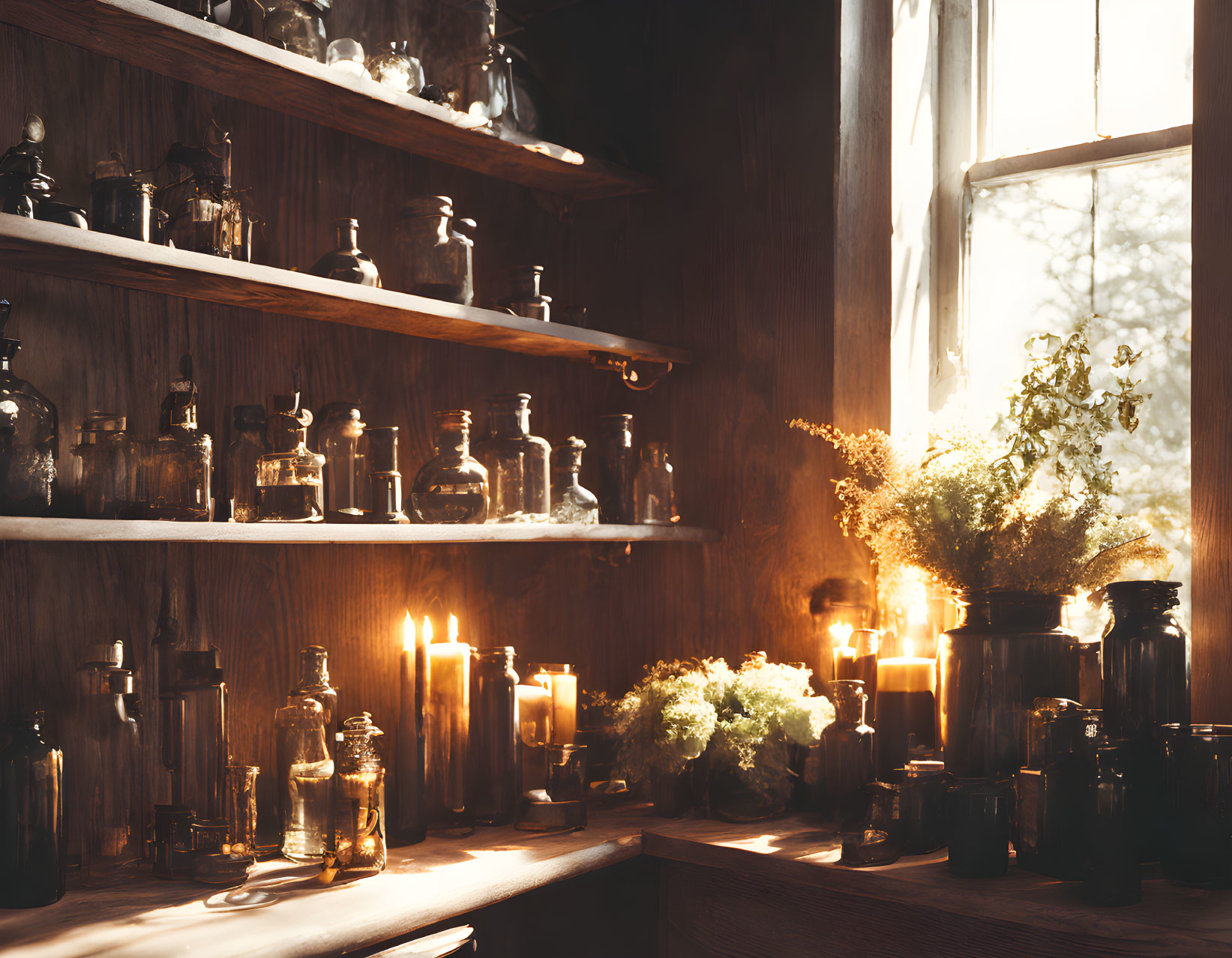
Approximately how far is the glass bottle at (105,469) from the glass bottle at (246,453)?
0.20m

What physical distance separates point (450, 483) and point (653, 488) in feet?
1.79

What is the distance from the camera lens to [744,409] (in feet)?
7.47

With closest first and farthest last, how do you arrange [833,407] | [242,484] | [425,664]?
[242,484]
[425,664]
[833,407]

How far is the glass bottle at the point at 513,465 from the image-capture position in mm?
1960

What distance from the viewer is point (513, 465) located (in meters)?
1.96

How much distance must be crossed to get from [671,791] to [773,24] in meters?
1.61

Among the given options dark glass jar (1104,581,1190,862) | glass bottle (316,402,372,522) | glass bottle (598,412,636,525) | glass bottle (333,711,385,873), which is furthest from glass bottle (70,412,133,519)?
dark glass jar (1104,581,1190,862)

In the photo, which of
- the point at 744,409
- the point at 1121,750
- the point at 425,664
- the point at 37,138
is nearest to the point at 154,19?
the point at 37,138

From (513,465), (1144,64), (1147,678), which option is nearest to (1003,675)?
(1147,678)

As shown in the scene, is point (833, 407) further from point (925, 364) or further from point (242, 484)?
point (242, 484)

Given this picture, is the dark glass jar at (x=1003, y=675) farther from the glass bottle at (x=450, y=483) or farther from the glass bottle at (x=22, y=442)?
the glass bottle at (x=22, y=442)

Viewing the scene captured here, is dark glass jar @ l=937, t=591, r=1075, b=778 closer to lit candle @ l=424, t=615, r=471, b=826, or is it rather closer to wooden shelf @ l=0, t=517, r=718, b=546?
wooden shelf @ l=0, t=517, r=718, b=546

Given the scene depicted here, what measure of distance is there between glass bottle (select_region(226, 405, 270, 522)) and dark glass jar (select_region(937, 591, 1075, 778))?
121 centimetres

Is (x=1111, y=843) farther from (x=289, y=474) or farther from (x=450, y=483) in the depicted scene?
(x=289, y=474)
